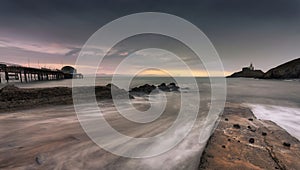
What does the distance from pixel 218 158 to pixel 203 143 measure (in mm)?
1141

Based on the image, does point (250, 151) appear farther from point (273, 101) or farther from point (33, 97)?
point (273, 101)

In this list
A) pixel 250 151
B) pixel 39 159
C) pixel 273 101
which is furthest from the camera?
pixel 273 101

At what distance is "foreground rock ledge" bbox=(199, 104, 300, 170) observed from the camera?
139 inches

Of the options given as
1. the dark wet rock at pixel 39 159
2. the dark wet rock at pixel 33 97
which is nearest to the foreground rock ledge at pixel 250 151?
the dark wet rock at pixel 39 159

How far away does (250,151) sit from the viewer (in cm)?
422

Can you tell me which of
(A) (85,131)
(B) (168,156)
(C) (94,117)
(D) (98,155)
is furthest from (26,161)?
(C) (94,117)

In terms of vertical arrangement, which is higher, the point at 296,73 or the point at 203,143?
the point at 296,73

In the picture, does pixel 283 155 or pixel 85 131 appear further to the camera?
Result: pixel 85 131

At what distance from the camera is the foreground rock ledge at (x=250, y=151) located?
11.6 ft

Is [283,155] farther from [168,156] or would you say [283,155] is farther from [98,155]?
[98,155]

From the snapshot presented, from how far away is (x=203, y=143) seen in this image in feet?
16.1

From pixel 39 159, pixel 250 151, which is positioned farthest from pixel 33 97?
pixel 250 151

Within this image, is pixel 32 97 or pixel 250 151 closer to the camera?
pixel 250 151

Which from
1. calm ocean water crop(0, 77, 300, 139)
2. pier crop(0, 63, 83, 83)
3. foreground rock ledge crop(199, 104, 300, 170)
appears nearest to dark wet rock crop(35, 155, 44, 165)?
foreground rock ledge crop(199, 104, 300, 170)
